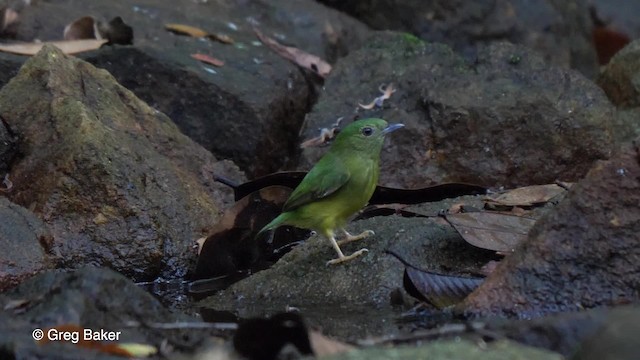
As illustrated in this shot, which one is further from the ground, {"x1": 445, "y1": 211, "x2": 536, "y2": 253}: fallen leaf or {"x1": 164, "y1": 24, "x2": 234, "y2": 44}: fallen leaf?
{"x1": 445, "y1": 211, "x2": 536, "y2": 253}: fallen leaf

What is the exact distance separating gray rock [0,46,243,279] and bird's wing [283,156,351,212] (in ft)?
2.17

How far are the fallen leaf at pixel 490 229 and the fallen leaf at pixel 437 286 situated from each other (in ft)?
1.44

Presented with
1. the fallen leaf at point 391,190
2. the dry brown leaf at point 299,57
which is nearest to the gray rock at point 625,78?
the dry brown leaf at point 299,57

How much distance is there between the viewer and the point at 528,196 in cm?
566

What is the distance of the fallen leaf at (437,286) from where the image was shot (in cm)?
408

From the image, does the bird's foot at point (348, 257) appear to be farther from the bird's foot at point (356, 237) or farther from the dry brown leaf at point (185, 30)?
the dry brown leaf at point (185, 30)

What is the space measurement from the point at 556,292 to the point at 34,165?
292cm

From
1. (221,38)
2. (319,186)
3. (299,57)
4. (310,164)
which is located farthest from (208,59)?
(319,186)

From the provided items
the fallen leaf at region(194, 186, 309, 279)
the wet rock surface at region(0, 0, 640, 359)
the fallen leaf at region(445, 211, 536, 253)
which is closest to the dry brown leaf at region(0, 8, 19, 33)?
the wet rock surface at region(0, 0, 640, 359)

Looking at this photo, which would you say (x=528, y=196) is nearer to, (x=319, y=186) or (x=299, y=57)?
(x=319, y=186)

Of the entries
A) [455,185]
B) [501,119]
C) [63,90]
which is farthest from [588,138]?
[63,90]

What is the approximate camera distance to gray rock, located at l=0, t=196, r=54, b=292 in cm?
449

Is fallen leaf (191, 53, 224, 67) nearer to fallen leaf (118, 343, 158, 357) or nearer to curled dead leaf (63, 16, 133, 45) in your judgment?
curled dead leaf (63, 16, 133, 45)

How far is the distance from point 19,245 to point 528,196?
271 cm
